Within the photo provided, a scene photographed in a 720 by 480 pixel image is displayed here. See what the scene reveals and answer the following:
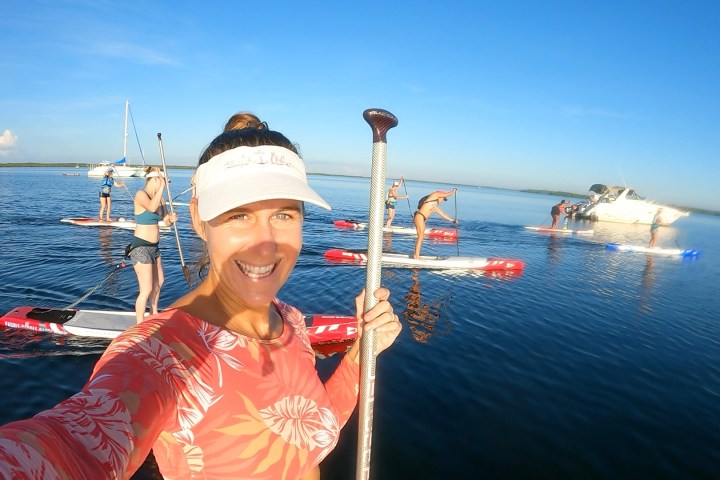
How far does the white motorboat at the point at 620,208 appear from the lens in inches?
1603

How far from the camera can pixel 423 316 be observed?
33.7 ft

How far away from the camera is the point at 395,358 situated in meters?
7.68

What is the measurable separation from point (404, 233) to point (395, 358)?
58.9ft

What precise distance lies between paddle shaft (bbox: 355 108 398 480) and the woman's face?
46 centimetres

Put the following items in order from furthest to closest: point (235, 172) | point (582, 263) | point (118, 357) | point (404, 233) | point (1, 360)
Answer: point (404, 233)
point (582, 263)
point (1, 360)
point (235, 172)
point (118, 357)

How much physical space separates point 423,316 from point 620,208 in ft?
139

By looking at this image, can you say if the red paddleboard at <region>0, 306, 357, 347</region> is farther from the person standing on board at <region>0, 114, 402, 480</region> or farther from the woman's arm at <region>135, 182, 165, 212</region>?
the person standing on board at <region>0, 114, 402, 480</region>

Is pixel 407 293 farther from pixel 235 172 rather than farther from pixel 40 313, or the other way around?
pixel 235 172

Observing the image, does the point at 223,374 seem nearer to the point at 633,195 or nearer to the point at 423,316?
the point at 423,316

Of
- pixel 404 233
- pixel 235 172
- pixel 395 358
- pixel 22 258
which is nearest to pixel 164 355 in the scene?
pixel 235 172

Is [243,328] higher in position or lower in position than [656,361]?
higher

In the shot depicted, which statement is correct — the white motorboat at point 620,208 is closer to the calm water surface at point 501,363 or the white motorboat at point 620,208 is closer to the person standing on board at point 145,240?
the calm water surface at point 501,363

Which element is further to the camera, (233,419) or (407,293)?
(407,293)

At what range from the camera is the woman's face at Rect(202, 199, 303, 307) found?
1.72 metres
